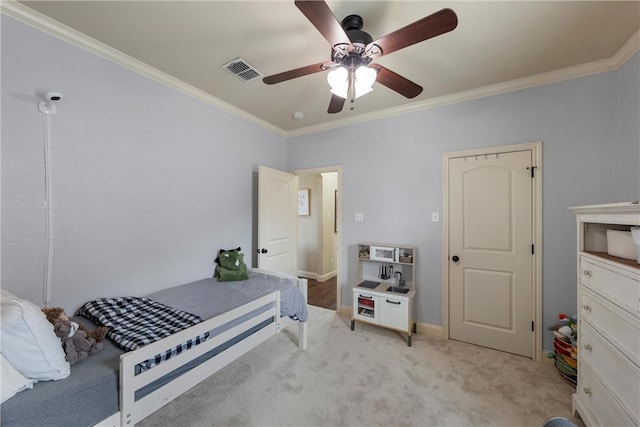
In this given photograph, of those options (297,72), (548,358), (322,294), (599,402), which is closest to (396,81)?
(297,72)

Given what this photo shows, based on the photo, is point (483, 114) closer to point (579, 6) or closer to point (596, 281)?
point (579, 6)

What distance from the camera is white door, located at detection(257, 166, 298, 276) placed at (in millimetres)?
3137

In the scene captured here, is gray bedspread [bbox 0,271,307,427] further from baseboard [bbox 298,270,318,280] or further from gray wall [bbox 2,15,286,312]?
baseboard [bbox 298,270,318,280]

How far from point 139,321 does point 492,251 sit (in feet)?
9.94

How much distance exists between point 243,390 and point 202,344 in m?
0.66

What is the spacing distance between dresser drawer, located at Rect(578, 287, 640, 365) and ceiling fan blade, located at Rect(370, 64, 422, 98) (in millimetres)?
1595

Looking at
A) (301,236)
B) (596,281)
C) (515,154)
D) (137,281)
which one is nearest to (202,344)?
(137,281)

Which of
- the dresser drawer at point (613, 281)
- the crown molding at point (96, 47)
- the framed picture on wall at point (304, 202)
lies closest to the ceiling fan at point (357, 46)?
the crown molding at point (96, 47)

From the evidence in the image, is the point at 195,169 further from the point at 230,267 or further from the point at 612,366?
the point at 612,366

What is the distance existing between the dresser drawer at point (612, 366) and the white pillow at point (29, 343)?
253 cm

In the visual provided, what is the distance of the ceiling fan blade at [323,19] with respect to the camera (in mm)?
1055

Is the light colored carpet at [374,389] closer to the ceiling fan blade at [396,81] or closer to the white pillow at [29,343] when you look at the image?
the white pillow at [29,343]

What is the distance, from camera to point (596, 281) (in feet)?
4.62

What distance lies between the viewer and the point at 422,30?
1.21m
